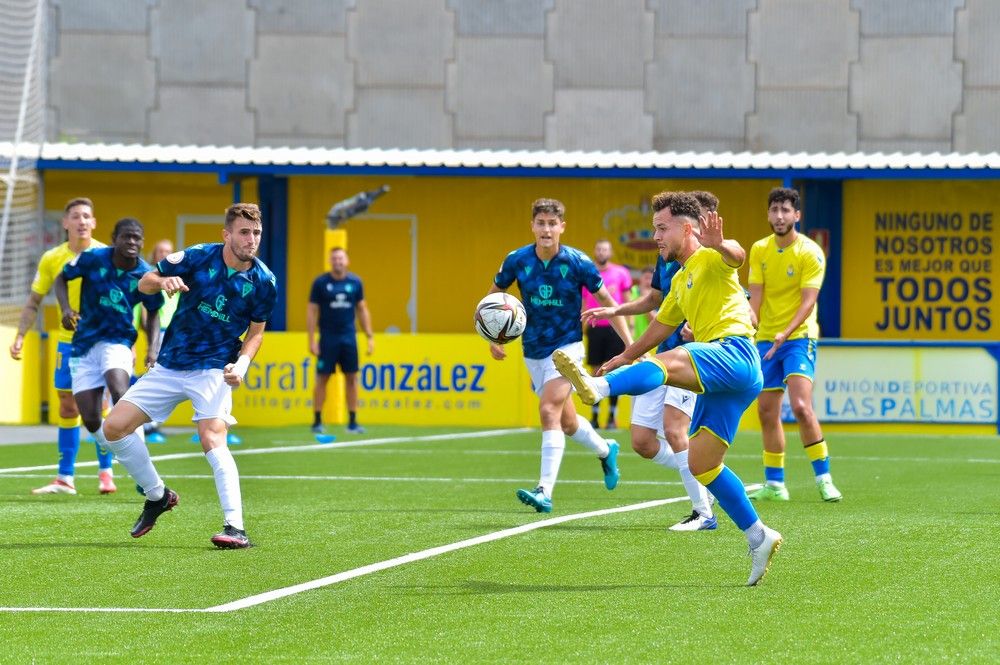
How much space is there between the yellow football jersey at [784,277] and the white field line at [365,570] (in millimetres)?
1578

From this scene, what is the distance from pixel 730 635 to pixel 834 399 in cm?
1587

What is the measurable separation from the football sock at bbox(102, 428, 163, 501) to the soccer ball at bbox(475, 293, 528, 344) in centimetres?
251

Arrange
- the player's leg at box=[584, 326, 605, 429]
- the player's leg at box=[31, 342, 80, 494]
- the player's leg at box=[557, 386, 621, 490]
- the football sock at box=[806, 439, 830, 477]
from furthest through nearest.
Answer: the player's leg at box=[584, 326, 605, 429], the player's leg at box=[31, 342, 80, 494], the football sock at box=[806, 439, 830, 477], the player's leg at box=[557, 386, 621, 490]

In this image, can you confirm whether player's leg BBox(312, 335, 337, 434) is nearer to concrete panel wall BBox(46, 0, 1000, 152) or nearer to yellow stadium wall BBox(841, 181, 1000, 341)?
yellow stadium wall BBox(841, 181, 1000, 341)

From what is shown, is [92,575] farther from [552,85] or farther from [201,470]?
[552,85]

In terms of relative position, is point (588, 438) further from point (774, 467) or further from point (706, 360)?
point (706, 360)

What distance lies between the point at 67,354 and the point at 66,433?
24.2 inches

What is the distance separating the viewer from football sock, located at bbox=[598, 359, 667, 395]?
8.03 metres

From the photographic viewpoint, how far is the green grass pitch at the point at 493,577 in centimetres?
678

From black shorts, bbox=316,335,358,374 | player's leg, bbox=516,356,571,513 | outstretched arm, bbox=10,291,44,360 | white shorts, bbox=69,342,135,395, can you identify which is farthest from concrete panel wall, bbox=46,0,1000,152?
player's leg, bbox=516,356,571,513

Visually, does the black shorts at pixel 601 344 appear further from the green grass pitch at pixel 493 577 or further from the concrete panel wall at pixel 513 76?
the concrete panel wall at pixel 513 76

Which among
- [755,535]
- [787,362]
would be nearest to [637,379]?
[755,535]

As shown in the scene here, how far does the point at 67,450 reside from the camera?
531 inches

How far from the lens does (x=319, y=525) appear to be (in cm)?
1100
